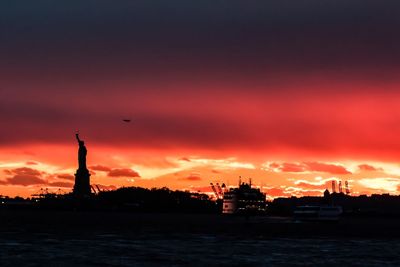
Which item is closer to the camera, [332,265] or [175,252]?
[332,265]

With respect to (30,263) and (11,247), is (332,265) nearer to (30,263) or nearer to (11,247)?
(30,263)

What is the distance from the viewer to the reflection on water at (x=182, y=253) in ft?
268

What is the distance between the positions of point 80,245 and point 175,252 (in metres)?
17.7

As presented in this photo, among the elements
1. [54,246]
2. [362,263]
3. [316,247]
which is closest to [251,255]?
[362,263]

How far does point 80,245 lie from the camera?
10644 cm

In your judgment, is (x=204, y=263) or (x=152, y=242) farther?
(x=152, y=242)

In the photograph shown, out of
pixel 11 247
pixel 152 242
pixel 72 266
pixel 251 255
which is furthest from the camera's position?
pixel 152 242

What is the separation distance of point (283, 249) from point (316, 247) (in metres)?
7.91

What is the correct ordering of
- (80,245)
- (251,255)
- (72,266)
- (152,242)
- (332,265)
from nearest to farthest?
(72,266) → (332,265) → (251,255) → (80,245) → (152,242)

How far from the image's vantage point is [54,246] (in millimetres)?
103500

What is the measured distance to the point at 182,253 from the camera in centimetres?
9375

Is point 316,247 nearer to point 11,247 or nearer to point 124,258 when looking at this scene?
point 124,258

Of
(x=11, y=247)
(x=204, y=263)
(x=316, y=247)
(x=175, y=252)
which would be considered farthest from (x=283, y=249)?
(x=11, y=247)

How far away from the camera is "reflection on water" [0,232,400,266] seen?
81.7 metres
